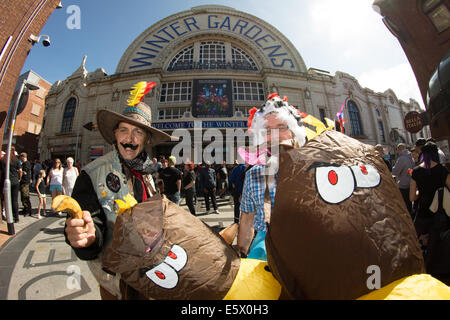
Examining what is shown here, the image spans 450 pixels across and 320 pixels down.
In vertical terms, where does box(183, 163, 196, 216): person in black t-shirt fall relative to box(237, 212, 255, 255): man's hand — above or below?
above

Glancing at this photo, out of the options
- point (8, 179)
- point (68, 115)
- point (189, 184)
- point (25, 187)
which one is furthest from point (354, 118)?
point (68, 115)

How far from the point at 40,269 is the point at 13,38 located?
6278 mm

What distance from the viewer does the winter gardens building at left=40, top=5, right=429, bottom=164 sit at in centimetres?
1534

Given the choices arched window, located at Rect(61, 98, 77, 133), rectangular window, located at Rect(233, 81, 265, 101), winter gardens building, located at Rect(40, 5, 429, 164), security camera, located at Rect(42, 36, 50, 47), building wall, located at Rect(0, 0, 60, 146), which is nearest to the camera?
security camera, located at Rect(42, 36, 50, 47)

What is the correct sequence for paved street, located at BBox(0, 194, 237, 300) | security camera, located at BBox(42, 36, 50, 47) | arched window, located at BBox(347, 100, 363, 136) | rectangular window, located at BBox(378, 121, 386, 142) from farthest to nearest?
rectangular window, located at BBox(378, 121, 386, 142), arched window, located at BBox(347, 100, 363, 136), security camera, located at BBox(42, 36, 50, 47), paved street, located at BBox(0, 194, 237, 300)

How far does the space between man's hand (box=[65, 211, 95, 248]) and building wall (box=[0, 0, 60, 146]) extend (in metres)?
6.69

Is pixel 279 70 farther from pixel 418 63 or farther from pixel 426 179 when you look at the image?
pixel 426 179

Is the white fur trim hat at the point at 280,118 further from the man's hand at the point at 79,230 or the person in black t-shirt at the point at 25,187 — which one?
the person in black t-shirt at the point at 25,187

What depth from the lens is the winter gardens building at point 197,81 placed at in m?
15.3

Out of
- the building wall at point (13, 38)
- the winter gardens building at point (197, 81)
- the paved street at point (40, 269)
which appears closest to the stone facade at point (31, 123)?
the winter gardens building at point (197, 81)

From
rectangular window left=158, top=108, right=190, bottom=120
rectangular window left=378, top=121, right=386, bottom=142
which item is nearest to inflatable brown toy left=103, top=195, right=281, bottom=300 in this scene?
rectangular window left=158, top=108, right=190, bottom=120

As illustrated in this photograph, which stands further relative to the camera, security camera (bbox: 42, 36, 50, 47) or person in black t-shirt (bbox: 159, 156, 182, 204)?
person in black t-shirt (bbox: 159, 156, 182, 204)

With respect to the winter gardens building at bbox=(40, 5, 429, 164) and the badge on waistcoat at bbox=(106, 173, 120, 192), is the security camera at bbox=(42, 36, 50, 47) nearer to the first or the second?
the badge on waistcoat at bbox=(106, 173, 120, 192)

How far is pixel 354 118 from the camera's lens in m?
18.5
